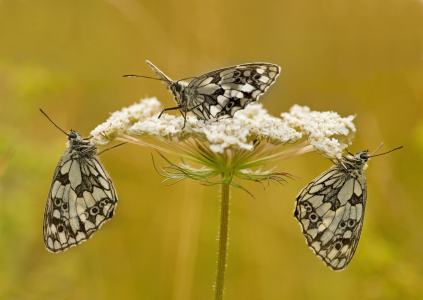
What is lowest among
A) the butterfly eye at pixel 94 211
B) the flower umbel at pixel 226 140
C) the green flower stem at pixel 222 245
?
the green flower stem at pixel 222 245

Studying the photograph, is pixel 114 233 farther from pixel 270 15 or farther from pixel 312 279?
pixel 270 15

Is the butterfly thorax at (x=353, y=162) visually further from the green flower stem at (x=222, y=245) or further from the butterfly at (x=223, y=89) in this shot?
the green flower stem at (x=222, y=245)

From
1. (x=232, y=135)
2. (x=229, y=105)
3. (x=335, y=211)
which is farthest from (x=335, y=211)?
(x=229, y=105)

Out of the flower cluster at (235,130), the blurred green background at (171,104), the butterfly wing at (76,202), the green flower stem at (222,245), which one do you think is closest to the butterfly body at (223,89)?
the flower cluster at (235,130)

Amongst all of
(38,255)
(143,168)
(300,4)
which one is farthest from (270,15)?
(38,255)

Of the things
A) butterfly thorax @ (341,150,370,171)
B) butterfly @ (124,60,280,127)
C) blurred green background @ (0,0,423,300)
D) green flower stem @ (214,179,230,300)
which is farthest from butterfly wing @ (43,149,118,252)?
butterfly thorax @ (341,150,370,171)

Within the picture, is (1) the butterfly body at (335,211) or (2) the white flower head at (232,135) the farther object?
(1) the butterfly body at (335,211)
